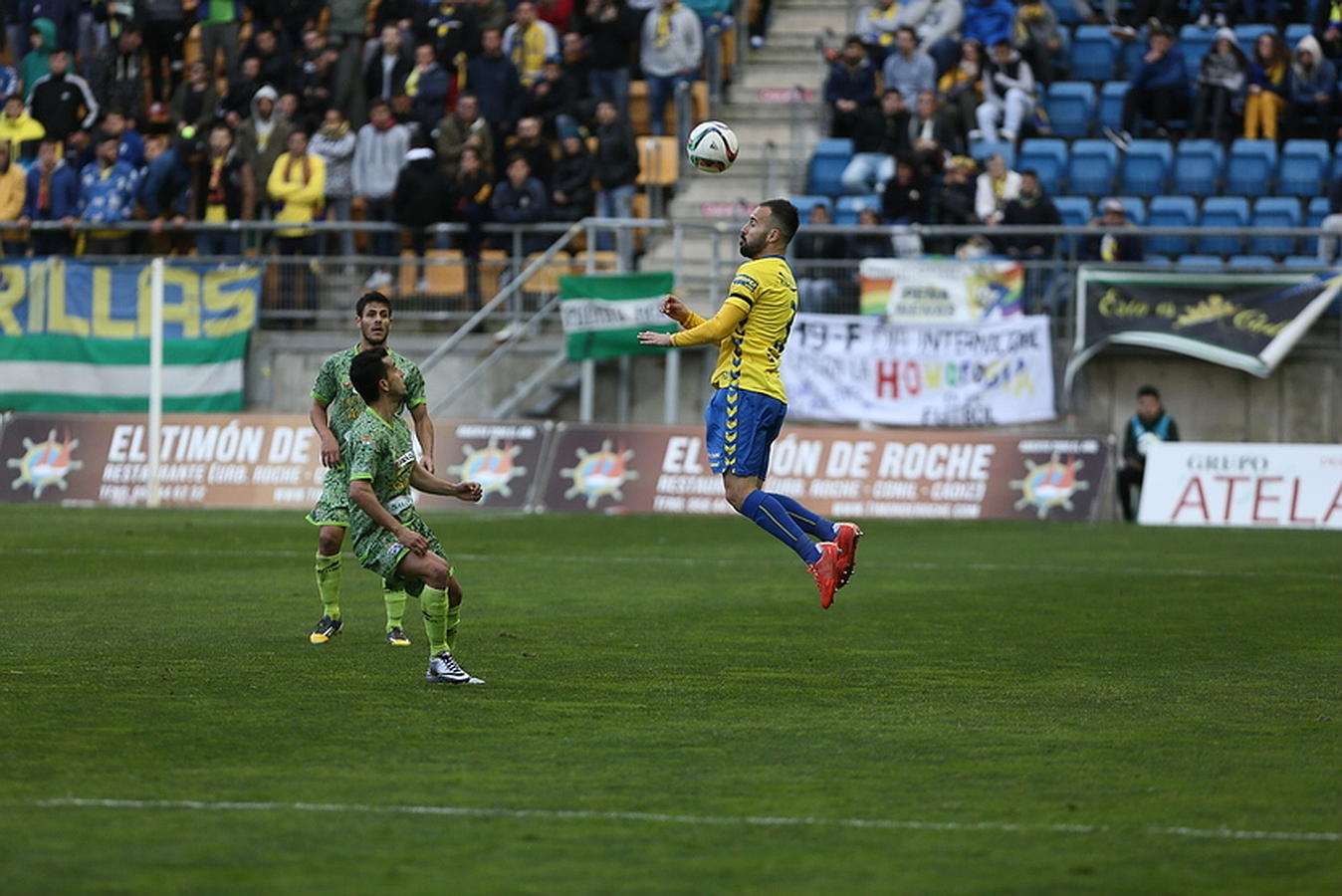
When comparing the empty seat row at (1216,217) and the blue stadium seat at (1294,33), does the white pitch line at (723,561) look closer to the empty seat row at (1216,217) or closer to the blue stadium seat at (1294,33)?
the empty seat row at (1216,217)

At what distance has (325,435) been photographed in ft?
39.7

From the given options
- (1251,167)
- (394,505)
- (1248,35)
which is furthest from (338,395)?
(1248,35)

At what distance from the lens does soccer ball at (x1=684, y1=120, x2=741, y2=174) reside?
44.6 feet

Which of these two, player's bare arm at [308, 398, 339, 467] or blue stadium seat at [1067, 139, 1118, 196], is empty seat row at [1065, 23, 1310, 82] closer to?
blue stadium seat at [1067, 139, 1118, 196]

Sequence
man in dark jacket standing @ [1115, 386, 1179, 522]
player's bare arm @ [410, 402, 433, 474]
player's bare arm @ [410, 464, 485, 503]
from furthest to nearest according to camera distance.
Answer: man in dark jacket standing @ [1115, 386, 1179, 522]
player's bare arm @ [410, 402, 433, 474]
player's bare arm @ [410, 464, 485, 503]

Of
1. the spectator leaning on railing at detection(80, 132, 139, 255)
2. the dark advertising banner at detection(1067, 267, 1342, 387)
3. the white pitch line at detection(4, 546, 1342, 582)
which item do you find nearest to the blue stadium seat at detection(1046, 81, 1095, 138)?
the dark advertising banner at detection(1067, 267, 1342, 387)

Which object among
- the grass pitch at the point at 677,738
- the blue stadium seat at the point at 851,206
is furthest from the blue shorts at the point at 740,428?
the blue stadium seat at the point at 851,206

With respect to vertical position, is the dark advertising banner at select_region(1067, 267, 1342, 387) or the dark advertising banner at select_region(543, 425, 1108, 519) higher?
the dark advertising banner at select_region(1067, 267, 1342, 387)

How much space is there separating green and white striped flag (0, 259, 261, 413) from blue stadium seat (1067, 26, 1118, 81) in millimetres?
10939

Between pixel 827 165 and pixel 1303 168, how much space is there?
19.2 ft

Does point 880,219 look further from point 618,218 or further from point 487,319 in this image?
point 487,319

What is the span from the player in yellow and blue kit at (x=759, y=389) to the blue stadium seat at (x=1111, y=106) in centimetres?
1668

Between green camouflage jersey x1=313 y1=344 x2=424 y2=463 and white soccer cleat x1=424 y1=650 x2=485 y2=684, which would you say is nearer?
white soccer cleat x1=424 y1=650 x2=485 y2=684

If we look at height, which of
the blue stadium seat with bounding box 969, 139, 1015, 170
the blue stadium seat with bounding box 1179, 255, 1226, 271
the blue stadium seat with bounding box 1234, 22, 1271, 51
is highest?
the blue stadium seat with bounding box 1234, 22, 1271, 51
